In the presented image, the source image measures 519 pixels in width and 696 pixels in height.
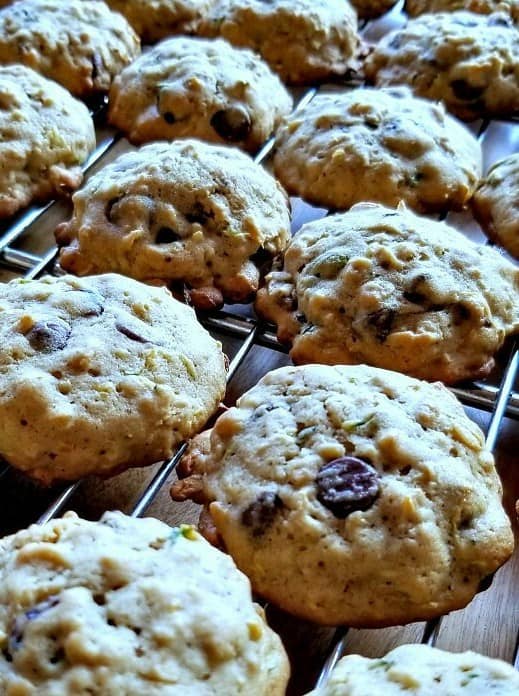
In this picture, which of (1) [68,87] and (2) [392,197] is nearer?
(2) [392,197]

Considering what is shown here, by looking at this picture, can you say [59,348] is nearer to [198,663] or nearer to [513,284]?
[198,663]

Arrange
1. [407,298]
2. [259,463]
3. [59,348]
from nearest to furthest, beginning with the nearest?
[259,463]
[59,348]
[407,298]

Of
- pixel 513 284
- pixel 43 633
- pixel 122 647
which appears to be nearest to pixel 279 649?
pixel 122 647

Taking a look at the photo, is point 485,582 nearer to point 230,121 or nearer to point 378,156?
point 378,156

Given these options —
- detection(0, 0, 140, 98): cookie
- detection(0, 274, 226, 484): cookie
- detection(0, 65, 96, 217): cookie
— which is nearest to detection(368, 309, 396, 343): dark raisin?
detection(0, 274, 226, 484): cookie

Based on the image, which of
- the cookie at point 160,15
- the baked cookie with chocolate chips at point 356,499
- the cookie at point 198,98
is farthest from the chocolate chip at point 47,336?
the cookie at point 160,15

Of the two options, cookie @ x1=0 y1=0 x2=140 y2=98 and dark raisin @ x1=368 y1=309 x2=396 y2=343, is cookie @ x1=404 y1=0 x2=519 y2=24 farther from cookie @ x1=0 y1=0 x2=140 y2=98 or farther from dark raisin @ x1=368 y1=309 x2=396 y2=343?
dark raisin @ x1=368 y1=309 x2=396 y2=343
